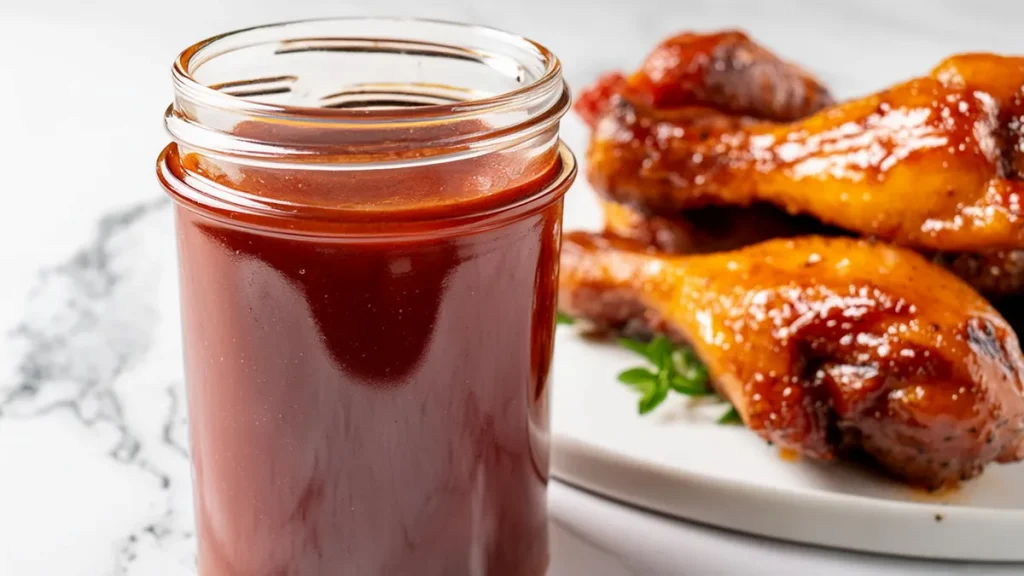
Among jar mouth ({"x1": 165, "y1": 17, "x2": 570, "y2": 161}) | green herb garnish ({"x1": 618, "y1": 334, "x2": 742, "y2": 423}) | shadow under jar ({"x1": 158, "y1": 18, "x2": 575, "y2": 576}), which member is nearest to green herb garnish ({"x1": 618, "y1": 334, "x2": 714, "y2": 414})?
green herb garnish ({"x1": 618, "y1": 334, "x2": 742, "y2": 423})

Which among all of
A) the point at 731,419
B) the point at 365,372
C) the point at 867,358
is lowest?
the point at 731,419

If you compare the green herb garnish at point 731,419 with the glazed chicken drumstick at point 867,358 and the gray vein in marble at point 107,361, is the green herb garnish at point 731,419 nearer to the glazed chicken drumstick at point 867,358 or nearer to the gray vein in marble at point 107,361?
the glazed chicken drumstick at point 867,358

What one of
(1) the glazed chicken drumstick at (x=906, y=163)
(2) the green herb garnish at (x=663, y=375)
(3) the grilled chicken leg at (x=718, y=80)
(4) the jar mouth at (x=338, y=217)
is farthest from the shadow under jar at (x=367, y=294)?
(3) the grilled chicken leg at (x=718, y=80)

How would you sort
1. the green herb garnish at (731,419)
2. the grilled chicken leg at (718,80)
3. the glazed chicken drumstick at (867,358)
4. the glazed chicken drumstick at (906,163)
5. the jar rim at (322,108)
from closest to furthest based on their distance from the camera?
the jar rim at (322,108) → the glazed chicken drumstick at (867,358) → the glazed chicken drumstick at (906,163) → the green herb garnish at (731,419) → the grilled chicken leg at (718,80)

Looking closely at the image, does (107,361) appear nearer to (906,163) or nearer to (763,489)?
(763,489)

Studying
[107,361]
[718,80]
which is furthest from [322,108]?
[718,80]

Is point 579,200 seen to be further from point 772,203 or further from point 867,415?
point 867,415

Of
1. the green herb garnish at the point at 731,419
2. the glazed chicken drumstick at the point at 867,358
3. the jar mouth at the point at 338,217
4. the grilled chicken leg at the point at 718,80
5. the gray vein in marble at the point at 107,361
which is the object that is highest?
the jar mouth at the point at 338,217

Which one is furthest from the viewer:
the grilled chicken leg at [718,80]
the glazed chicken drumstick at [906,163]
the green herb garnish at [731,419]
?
the grilled chicken leg at [718,80]
